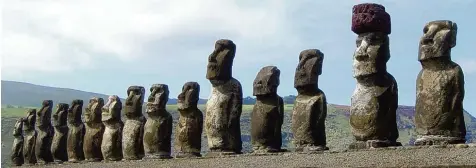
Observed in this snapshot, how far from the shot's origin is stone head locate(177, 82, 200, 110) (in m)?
18.2

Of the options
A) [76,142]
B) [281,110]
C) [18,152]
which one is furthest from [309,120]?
[18,152]

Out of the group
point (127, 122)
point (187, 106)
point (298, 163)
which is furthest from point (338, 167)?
point (127, 122)

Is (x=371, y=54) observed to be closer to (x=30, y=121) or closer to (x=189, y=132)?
(x=189, y=132)

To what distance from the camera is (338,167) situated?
14234mm

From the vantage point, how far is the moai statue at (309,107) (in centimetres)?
1530

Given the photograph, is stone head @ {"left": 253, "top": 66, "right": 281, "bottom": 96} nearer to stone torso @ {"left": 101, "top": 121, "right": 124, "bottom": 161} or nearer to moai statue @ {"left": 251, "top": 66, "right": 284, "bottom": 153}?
moai statue @ {"left": 251, "top": 66, "right": 284, "bottom": 153}

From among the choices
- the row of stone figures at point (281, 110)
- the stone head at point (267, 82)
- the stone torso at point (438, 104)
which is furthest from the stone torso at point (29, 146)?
the stone torso at point (438, 104)

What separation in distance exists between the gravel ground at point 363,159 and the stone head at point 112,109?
11.1ft

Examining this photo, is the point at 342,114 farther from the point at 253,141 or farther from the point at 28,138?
the point at 253,141

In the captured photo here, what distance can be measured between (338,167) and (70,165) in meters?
8.34

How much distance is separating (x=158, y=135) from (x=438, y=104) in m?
6.39

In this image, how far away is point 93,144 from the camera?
2053cm

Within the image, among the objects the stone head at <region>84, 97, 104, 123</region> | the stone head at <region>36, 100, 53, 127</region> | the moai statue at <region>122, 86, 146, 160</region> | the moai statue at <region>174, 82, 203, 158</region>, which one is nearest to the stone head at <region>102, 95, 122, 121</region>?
the stone head at <region>84, 97, 104, 123</region>

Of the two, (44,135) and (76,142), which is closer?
(76,142)
